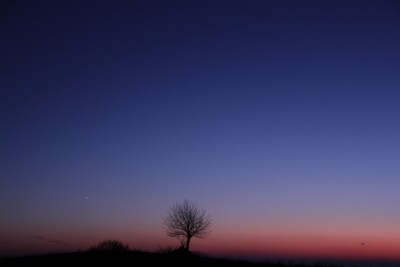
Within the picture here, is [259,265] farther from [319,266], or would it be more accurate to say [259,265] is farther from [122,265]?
[122,265]

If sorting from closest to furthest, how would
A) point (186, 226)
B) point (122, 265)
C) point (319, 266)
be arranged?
1. point (122, 265)
2. point (319, 266)
3. point (186, 226)

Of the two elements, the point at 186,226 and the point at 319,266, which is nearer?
the point at 319,266

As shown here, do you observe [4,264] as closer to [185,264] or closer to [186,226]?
[185,264]

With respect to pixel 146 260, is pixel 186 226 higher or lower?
higher

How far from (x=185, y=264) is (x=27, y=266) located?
534 inches

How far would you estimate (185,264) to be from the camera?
36.4 meters

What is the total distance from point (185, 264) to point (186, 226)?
32.7 metres

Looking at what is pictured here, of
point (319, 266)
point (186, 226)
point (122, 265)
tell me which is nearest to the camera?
point (122, 265)

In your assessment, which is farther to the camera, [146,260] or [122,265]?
[146,260]

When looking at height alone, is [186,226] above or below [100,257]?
above

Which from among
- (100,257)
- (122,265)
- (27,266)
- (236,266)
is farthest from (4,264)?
(236,266)

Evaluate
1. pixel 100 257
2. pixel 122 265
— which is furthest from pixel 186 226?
pixel 122 265

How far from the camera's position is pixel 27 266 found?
37.9 metres

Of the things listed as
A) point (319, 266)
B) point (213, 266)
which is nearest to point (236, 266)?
point (213, 266)
